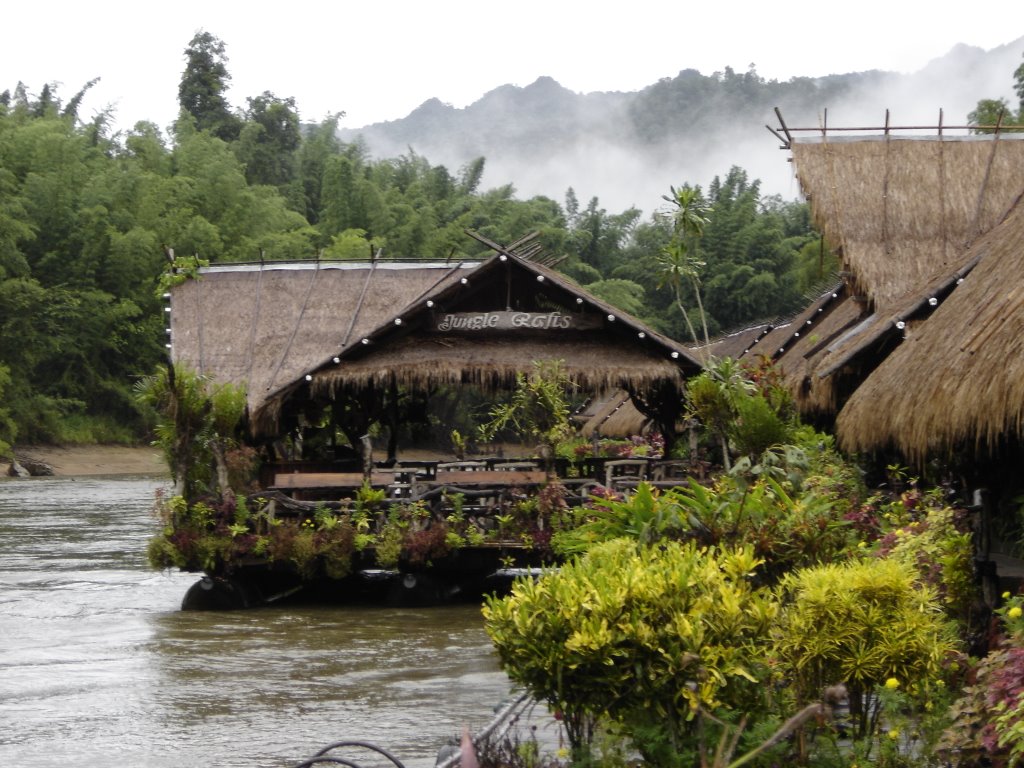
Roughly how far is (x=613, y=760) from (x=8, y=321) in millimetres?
46772

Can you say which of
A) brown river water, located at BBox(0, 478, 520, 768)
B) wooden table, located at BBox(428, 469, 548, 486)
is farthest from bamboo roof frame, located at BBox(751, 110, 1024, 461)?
brown river water, located at BBox(0, 478, 520, 768)

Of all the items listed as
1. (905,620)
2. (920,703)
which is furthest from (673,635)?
(920,703)

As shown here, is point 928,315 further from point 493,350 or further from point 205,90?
point 205,90

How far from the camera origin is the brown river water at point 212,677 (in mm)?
9891

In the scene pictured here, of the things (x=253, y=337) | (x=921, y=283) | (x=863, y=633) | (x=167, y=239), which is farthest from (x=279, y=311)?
(x=167, y=239)

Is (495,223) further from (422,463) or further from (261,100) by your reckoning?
(422,463)

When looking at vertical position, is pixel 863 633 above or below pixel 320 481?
above

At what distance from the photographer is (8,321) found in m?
49.8

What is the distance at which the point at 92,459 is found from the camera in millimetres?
50375

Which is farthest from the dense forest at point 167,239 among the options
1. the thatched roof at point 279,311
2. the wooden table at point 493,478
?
the wooden table at point 493,478

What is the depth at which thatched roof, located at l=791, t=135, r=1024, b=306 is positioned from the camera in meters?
15.9

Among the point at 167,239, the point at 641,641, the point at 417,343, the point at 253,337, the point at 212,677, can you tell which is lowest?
the point at 212,677

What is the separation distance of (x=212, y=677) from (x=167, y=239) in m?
44.1

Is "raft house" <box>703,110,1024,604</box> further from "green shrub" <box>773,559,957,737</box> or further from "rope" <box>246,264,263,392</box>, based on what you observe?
"rope" <box>246,264,263,392</box>
